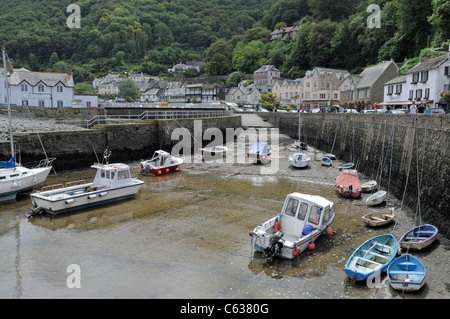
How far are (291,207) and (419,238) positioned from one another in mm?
4162

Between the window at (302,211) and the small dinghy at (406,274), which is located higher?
the window at (302,211)

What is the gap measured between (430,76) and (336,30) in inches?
1827

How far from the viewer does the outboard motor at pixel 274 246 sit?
1030 cm

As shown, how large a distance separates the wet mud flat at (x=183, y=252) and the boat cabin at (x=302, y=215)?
31.1 inches

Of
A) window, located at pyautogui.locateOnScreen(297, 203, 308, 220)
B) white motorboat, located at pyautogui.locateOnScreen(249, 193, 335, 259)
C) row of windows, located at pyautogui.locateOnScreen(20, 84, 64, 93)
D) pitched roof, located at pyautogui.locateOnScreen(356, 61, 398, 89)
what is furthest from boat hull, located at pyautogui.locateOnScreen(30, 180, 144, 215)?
pitched roof, located at pyautogui.locateOnScreen(356, 61, 398, 89)

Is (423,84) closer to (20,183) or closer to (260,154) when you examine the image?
(260,154)

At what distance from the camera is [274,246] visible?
10344 millimetres

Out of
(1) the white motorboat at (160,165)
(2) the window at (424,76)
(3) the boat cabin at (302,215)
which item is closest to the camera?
(3) the boat cabin at (302,215)

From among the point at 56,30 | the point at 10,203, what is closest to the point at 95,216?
the point at 10,203

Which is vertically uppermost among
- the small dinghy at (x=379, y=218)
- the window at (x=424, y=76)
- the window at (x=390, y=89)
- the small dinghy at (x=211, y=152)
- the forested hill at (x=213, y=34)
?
the forested hill at (x=213, y=34)

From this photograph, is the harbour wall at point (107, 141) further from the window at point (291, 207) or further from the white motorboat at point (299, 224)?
the window at point (291, 207)

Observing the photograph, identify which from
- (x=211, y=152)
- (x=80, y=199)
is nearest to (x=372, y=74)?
(x=211, y=152)

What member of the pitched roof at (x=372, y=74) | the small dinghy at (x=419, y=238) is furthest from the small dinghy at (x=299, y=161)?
the pitched roof at (x=372, y=74)

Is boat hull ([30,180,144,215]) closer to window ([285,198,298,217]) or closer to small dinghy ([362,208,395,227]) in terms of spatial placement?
window ([285,198,298,217])
